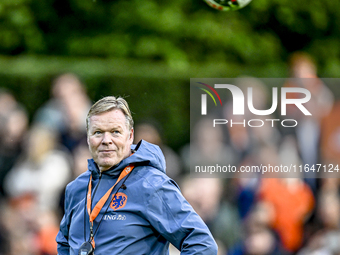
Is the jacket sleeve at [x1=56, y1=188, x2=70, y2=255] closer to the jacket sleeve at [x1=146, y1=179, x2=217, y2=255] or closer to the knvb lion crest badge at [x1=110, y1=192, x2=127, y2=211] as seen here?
the knvb lion crest badge at [x1=110, y1=192, x2=127, y2=211]

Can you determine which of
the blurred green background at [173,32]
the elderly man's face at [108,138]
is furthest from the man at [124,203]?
the blurred green background at [173,32]

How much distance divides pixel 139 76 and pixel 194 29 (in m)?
2.48

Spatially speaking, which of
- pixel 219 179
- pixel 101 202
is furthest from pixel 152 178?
pixel 219 179

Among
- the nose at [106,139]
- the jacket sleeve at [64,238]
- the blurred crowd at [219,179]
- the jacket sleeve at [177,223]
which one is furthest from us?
the blurred crowd at [219,179]

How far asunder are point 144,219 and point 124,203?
0.54ft

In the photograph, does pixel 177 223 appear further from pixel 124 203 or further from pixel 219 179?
pixel 219 179

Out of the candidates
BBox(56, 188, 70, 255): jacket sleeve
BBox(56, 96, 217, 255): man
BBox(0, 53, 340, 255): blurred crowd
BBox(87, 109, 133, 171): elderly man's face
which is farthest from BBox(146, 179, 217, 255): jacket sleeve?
BBox(0, 53, 340, 255): blurred crowd

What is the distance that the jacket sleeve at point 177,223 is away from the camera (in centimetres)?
345

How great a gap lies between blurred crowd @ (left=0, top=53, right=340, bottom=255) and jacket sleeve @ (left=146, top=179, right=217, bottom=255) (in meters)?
4.92

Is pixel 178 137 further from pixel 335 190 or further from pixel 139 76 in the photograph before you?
pixel 335 190

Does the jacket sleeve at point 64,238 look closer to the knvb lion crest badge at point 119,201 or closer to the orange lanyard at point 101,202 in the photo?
the orange lanyard at point 101,202

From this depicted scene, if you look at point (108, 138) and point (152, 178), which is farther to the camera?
point (108, 138)

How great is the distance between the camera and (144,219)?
11.6 ft

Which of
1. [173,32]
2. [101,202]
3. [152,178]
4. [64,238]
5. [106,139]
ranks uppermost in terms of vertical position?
[173,32]
